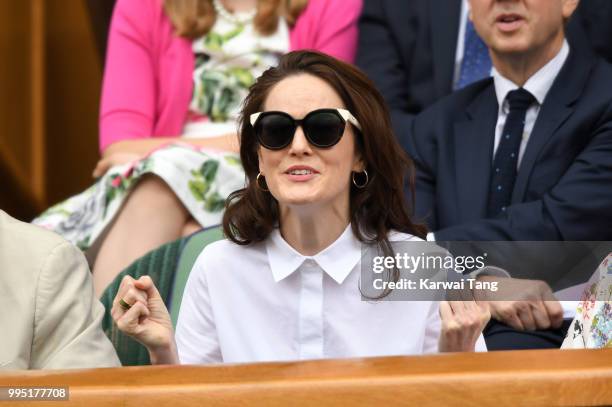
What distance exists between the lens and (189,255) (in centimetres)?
270

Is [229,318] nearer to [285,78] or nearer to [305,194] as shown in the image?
[305,194]

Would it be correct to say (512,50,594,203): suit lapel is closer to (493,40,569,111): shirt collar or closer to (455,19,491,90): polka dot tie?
(493,40,569,111): shirt collar

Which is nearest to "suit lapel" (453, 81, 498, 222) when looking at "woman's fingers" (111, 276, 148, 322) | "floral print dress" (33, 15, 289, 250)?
"floral print dress" (33, 15, 289, 250)

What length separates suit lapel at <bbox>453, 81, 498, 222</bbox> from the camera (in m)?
3.06

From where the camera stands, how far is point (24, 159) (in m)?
4.60

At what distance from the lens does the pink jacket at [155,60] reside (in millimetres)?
3592

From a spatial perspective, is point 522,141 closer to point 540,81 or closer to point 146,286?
point 540,81

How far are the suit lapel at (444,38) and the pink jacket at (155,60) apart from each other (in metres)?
0.29

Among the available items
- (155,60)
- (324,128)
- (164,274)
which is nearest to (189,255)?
(164,274)

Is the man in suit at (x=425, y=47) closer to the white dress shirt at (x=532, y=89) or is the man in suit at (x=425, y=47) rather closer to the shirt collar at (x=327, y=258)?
the white dress shirt at (x=532, y=89)


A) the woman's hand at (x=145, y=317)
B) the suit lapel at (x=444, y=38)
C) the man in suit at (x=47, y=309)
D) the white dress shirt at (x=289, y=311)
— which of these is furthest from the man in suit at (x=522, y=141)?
the man in suit at (x=47, y=309)

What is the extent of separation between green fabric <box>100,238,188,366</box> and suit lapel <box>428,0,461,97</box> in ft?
3.59

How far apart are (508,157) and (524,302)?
3.68 feet

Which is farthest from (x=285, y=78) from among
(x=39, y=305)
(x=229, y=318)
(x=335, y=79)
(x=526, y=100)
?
(x=526, y=100)
